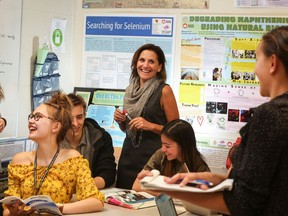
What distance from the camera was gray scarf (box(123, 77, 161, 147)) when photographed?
305 centimetres

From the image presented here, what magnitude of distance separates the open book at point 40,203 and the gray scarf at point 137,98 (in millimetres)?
1193

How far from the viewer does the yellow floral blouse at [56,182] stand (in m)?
2.05

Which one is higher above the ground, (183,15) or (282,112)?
(183,15)

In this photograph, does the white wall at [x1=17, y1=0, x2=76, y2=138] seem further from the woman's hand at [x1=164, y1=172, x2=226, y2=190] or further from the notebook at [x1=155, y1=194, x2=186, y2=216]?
the woman's hand at [x1=164, y1=172, x2=226, y2=190]

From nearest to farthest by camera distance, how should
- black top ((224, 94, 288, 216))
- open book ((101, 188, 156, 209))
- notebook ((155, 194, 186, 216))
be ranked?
black top ((224, 94, 288, 216)) < notebook ((155, 194, 186, 216)) < open book ((101, 188, 156, 209))

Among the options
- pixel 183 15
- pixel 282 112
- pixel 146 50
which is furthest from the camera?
pixel 183 15

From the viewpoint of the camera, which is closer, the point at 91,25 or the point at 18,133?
the point at 18,133

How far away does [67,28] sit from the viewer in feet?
13.3

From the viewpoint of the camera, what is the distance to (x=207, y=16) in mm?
3695

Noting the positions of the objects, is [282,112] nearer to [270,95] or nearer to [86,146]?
[270,95]

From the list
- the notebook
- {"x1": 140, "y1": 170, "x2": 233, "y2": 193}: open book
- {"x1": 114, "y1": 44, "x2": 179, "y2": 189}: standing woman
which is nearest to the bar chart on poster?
{"x1": 114, "y1": 44, "x2": 179, "y2": 189}: standing woman

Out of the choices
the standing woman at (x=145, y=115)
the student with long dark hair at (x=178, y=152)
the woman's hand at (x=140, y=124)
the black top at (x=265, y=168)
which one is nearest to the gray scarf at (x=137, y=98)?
the standing woman at (x=145, y=115)

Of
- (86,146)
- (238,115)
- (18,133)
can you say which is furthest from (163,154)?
(18,133)

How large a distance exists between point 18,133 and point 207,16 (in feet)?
6.06
